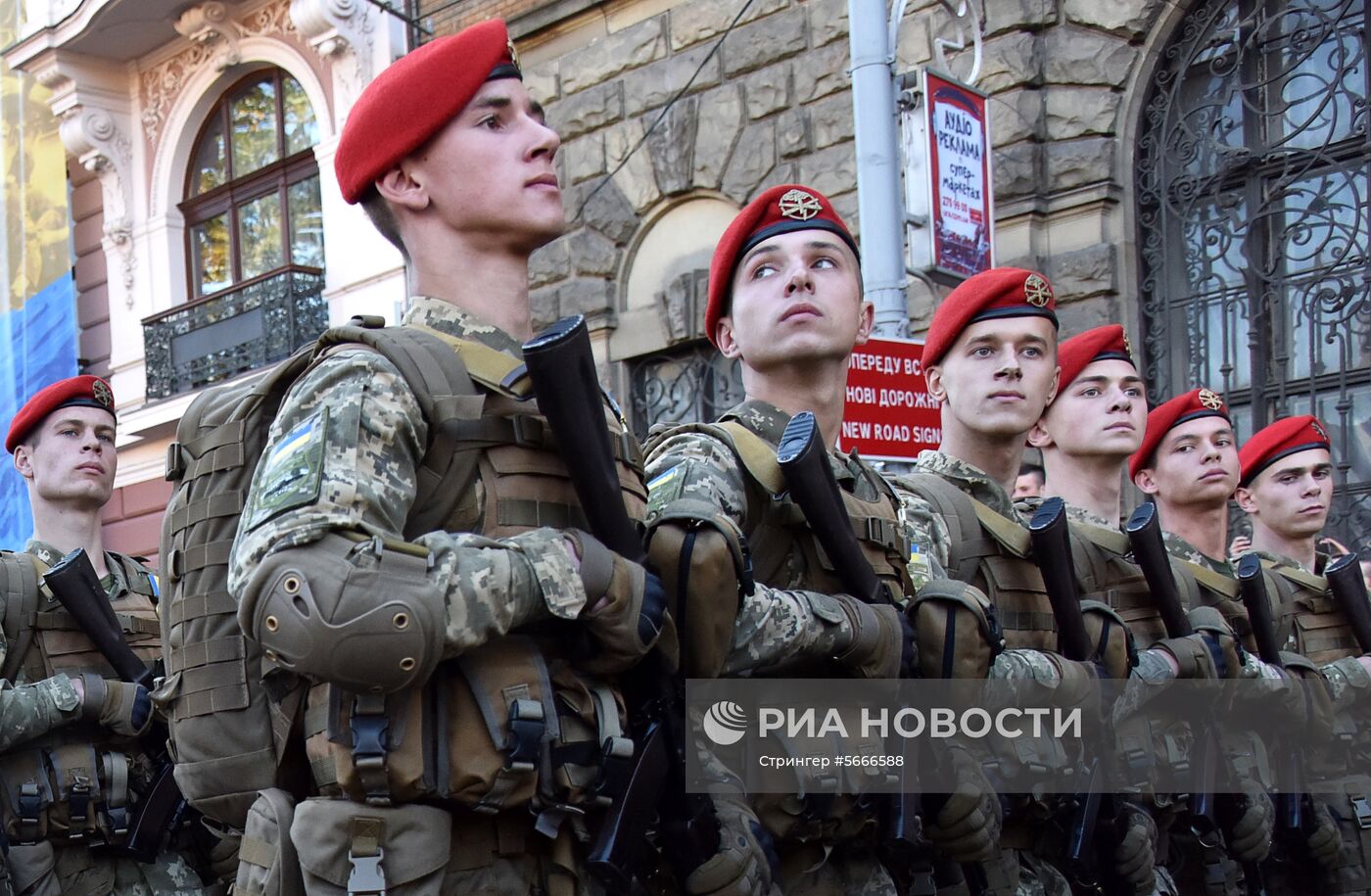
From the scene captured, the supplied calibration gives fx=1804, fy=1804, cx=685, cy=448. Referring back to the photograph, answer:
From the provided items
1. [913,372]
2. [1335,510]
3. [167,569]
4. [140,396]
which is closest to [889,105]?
[913,372]

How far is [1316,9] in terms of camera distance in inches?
337

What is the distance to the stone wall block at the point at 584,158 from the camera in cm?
1125

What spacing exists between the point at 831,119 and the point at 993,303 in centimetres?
528

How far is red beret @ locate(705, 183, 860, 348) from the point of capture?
4.07 metres

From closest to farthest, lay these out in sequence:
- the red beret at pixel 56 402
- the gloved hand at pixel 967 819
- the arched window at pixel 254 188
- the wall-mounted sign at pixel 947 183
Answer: the gloved hand at pixel 967 819 → the red beret at pixel 56 402 → the wall-mounted sign at pixel 947 183 → the arched window at pixel 254 188

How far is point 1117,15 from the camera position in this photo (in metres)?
8.95

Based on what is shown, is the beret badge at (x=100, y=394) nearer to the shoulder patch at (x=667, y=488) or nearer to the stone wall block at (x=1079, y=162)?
the shoulder patch at (x=667, y=488)

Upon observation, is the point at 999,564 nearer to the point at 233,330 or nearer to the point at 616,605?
the point at 616,605

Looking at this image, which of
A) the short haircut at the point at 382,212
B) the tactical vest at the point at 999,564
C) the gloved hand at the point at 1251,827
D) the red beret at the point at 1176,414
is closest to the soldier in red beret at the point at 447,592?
the short haircut at the point at 382,212

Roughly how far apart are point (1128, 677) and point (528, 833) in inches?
95.2

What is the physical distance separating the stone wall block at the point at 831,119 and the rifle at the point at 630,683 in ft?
23.4

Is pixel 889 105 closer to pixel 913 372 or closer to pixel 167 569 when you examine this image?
pixel 913 372

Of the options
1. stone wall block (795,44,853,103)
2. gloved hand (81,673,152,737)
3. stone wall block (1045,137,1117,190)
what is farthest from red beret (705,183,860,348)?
stone wall block (795,44,853,103)

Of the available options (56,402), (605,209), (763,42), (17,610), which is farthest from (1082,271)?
(17,610)
